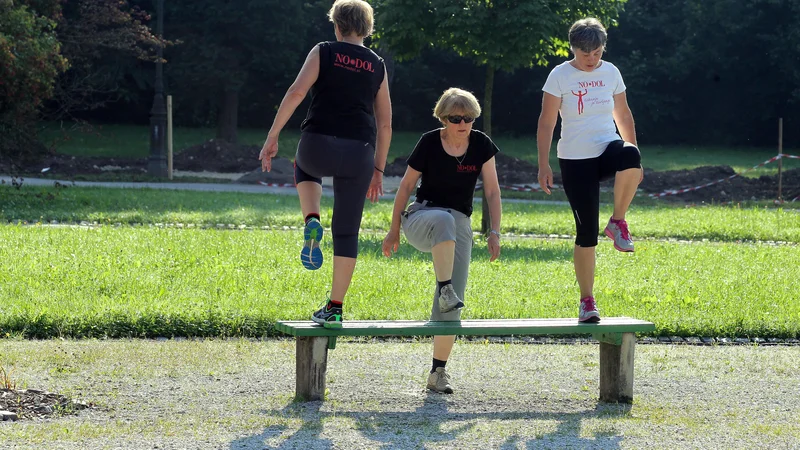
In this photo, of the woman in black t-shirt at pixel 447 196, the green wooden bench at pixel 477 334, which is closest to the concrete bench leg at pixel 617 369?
the green wooden bench at pixel 477 334

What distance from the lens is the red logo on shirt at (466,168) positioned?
6414mm

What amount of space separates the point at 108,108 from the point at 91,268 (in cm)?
3766

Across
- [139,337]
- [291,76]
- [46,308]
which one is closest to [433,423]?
[139,337]

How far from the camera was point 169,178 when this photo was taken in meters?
27.1

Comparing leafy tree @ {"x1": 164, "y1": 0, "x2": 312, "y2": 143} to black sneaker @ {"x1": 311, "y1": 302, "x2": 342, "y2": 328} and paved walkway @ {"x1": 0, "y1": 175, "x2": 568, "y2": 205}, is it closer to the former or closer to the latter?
paved walkway @ {"x1": 0, "y1": 175, "x2": 568, "y2": 205}

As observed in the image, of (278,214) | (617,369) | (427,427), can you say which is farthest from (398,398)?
(278,214)

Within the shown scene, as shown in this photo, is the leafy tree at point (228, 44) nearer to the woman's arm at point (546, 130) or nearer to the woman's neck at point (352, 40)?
the woman's arm at point (546, 130)

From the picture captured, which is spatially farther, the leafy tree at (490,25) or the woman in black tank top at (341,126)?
the leafy tree at (490,25)

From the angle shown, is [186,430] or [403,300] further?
[403,300]

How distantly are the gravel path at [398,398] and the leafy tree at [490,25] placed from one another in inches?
308

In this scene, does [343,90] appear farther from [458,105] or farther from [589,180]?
[589,180]

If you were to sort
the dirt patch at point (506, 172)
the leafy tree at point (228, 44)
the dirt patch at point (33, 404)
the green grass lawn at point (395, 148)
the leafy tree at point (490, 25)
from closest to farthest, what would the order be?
the dirt patch at point (33, 404) < the leafy tree at point (490, 25) < the dirt patch at point (506, 172) < the green grass lawn at point (395, 148) < the leafy tree at point (228, 44)

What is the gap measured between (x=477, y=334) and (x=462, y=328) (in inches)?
3.5

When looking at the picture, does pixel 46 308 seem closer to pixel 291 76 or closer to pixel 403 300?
pixel 403 300
